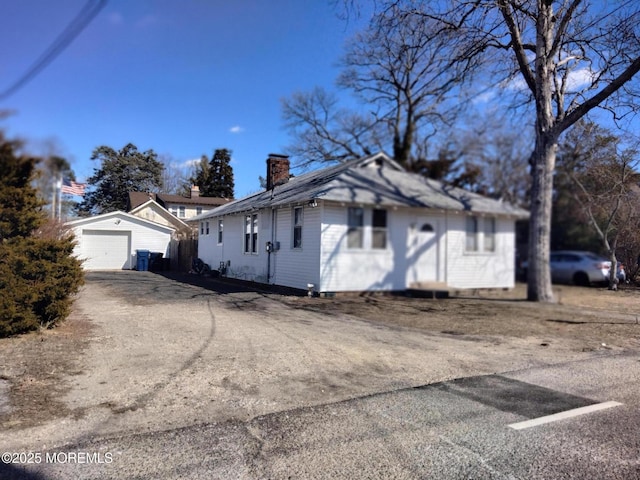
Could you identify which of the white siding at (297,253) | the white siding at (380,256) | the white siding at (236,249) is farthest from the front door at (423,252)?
the white siding at (236,249)

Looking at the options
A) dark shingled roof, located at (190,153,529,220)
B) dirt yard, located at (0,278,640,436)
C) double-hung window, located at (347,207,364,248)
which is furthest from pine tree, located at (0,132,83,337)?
double-hung window, located at (347,207,364,248)

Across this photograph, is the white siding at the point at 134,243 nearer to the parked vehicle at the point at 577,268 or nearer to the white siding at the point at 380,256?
the white siding at the point at 380,256

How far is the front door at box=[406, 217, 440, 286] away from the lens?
16453 millimetres

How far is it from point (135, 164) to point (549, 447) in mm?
6793

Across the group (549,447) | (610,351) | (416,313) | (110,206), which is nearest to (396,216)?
(416,313)

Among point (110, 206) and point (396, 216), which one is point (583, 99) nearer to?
point (396, 216)

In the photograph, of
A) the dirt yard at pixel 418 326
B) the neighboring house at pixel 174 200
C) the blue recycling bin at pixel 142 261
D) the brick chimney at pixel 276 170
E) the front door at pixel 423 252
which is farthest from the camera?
the blue recycling bin at pixel 142 261

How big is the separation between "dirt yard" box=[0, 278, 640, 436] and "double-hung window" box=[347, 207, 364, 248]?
70.7 inches

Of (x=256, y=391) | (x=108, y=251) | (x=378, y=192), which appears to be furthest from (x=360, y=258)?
(x=108, y=251)

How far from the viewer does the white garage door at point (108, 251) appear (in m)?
20.1

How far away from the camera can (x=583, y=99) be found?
13.5m

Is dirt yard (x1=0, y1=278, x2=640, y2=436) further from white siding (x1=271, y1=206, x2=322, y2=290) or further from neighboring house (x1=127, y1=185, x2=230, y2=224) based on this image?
neighboring house (x1=127, y1=185, x2=230, y2=224)

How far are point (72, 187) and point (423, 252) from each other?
1358 centimetres

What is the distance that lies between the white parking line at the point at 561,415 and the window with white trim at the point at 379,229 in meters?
10.9
